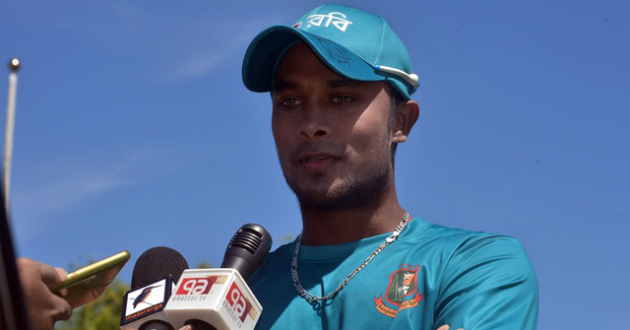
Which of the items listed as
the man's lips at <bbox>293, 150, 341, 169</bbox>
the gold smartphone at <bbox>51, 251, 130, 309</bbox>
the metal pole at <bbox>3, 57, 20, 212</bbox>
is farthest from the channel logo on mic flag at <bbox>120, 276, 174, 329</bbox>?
the man's lips at <bbox>293, 150, 341, 169</bbox>

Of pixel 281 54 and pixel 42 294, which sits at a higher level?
pixel 281 54

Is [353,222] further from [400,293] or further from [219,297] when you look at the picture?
[219,297]

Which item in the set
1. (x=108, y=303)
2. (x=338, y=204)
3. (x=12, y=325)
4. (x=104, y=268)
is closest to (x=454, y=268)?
(x=338, y=204)

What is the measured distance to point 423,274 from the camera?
389 centimetres

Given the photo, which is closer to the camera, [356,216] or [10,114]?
[10,114]

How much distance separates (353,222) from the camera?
441 centimetres

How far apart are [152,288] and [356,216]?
1397 mm

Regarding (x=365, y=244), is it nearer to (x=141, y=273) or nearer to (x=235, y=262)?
(x=235, y=262)

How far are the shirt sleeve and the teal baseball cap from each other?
1.04 m

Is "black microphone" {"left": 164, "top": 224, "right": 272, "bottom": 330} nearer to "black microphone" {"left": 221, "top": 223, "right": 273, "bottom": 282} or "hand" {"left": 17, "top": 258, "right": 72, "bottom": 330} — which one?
"black microphone" {"left": 221, "top": 223, "right": 273, "bottom": 282}

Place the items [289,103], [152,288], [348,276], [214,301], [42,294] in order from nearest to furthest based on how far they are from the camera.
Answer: [42,294], [214,301], [152,288], [348,276], [289,103]

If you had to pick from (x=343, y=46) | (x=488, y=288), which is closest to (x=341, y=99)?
(x=343, y=46)

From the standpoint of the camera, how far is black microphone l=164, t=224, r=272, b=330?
3145 millimetres

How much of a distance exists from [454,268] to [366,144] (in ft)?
2.72
